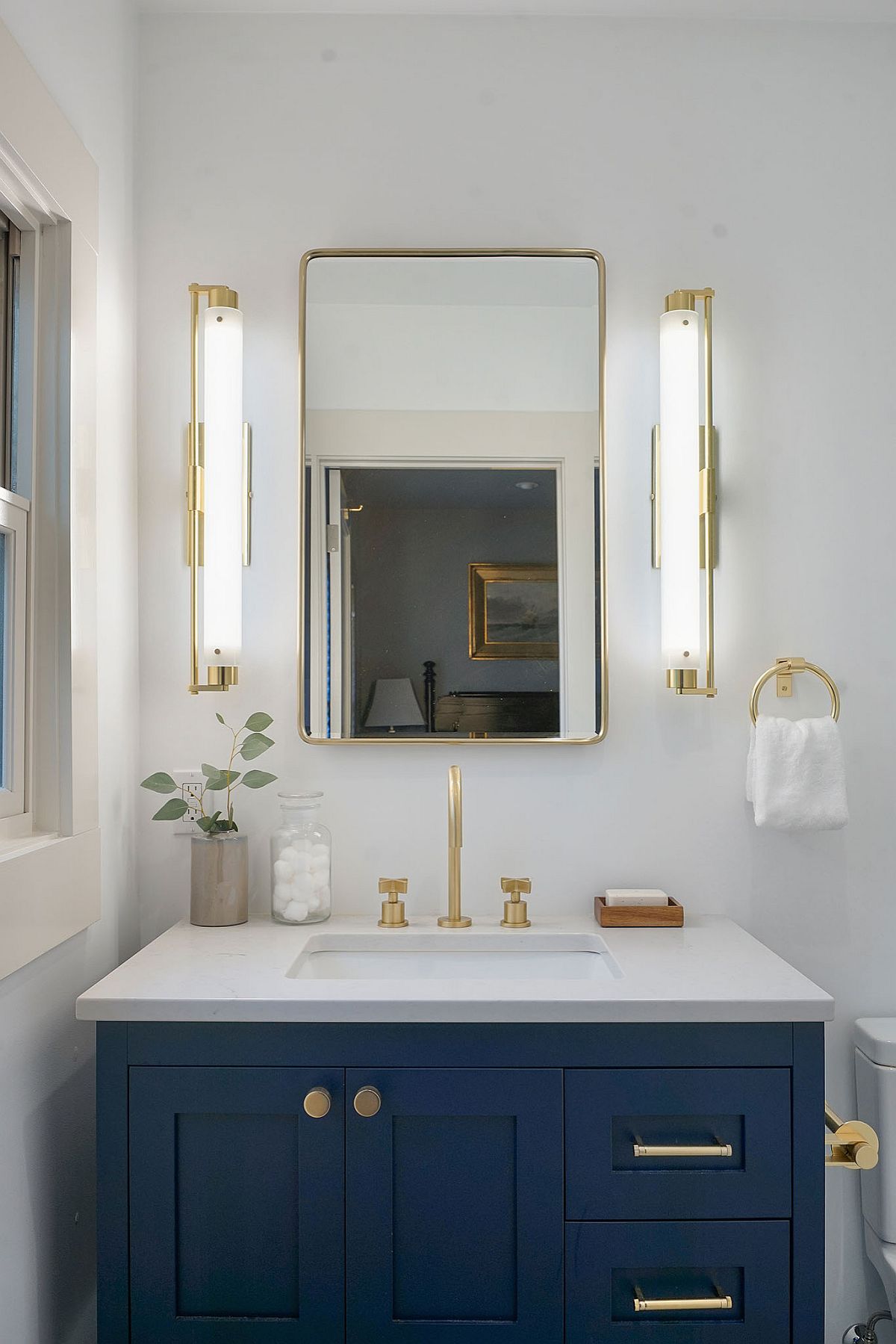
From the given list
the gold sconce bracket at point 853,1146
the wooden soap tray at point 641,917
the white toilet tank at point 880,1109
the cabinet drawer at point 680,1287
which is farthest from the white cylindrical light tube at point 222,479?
the white toilet tank at point 880,1109

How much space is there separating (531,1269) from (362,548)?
3.91ft

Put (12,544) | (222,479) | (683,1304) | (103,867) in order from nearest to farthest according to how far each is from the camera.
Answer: (683,1304), (12,544), (103,867), (222,479)

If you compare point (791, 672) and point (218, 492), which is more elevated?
point (218, 492)

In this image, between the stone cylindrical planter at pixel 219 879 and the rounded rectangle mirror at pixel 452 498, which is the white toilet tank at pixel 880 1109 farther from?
the stone cylindrical planter at pixel 219 879

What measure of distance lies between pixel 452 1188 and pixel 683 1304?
34 centimetres

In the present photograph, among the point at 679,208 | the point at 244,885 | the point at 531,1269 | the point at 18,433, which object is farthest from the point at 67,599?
the point at 679,208

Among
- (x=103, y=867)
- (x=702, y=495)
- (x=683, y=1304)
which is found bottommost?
(x=683, y=1304)

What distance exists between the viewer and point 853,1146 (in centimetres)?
144

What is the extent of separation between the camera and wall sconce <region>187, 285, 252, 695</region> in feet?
5.78

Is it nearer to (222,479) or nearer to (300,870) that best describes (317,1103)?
(300,870)

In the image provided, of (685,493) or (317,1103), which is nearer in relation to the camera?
(317,1103)

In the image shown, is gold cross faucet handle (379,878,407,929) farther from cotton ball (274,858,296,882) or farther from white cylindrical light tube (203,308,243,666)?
white cylindrical light tube (203,308,243,666)

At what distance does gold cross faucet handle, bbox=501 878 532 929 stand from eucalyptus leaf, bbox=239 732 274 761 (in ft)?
1.58

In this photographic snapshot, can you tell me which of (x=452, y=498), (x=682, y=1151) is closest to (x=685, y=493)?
(x=452, y=498)
